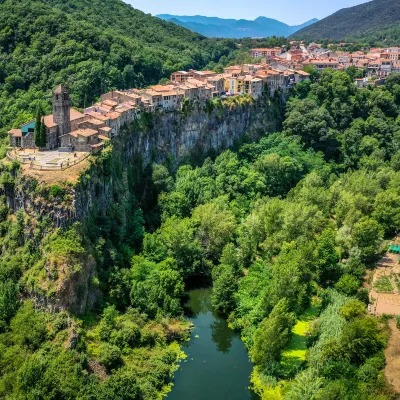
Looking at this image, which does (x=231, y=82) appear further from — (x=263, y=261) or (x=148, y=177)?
(x=263, y=261)

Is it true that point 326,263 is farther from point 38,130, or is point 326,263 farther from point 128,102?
point 128,102

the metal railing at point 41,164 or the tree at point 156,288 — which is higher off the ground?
the metal railing at point 41,164

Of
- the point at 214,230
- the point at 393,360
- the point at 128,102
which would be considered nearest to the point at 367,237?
the point at 214,230

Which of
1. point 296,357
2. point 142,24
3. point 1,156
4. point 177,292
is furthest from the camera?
point 142,24

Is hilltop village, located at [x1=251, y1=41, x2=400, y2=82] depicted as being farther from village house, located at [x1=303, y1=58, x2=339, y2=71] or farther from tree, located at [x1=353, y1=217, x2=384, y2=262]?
tree, located at [x1=353, y1=217, x2=384, y2=262]

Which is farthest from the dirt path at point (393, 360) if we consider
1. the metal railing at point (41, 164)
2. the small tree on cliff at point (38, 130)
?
the small tree on cliff at point (38, 130)

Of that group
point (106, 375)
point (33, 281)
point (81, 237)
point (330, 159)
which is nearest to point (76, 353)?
point (106, 375)

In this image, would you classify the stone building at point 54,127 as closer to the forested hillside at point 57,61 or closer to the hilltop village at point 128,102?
the hilltop village at point 128,102
